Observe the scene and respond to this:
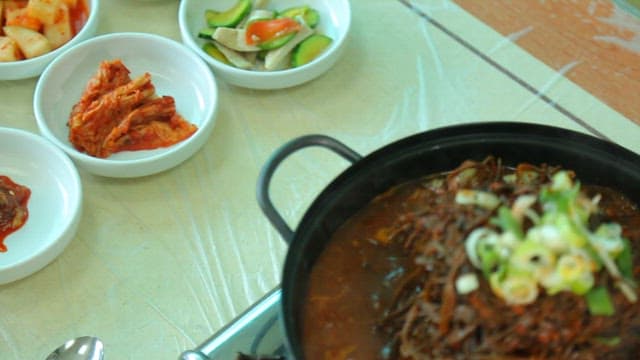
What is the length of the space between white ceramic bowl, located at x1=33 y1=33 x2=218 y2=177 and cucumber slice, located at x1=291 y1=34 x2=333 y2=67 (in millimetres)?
207

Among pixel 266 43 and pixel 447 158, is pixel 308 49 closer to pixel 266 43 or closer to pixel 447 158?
pixel 266 43

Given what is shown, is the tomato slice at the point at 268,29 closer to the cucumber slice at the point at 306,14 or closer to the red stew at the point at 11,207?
the cucumber slice at the point at 306,14

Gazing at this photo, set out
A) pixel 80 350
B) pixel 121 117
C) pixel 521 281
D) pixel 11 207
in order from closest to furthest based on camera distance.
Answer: pixel 521 281 → pixel 80 350 → pixel 11 207 → pixel 121 117

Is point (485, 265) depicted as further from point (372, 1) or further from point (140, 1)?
point (140, 1)

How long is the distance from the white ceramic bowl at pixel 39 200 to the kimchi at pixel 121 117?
0.07 meters

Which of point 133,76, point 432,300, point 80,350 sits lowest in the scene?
point 80,350

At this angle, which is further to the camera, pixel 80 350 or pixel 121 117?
pixel 121 117

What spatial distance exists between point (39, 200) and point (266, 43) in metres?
0.62

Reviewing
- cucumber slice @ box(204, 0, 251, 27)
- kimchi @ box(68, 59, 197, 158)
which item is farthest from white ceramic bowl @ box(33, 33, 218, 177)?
cucumber slice @ box(204, 0, 251, 27)

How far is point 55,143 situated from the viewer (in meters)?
1.66

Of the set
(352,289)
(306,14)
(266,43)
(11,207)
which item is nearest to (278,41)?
(266,43)

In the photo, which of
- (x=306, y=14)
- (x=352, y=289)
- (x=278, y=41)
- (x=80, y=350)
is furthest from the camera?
(x=306, y=14)

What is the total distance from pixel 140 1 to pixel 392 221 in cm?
108

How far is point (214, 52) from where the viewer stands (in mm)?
1894
